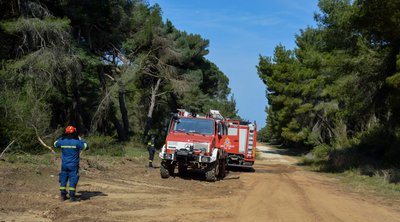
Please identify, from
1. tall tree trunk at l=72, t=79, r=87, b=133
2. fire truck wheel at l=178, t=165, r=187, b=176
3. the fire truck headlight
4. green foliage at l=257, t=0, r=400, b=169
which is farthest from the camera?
tall tree trunk at l=72, t=79, r=87, b=133

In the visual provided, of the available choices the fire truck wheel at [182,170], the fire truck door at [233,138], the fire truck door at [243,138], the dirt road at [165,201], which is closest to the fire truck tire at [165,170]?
the dirt road at [165,201]

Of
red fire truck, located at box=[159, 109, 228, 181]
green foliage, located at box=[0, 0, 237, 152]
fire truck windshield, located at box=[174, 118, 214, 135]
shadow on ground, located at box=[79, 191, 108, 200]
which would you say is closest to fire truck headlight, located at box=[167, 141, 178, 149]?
red fire truck, located at box=[159, 109, 228, 181]

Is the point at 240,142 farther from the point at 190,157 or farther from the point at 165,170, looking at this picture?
the point at 190,157

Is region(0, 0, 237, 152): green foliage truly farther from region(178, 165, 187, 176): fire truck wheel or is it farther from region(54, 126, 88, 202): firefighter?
region(54, 126, 88, 202): firefighter

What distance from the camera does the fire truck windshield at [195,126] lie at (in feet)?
56.6

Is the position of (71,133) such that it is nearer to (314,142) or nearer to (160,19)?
(160,19)

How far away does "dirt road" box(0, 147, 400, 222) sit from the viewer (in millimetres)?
9336

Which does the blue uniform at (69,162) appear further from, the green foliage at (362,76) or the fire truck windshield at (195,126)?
the green foliage at (362,76)

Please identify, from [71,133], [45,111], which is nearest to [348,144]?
[45,111]

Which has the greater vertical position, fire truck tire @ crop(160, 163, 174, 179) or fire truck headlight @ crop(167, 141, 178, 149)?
fire truck headlight @ crop(167, 141, 178, 149)

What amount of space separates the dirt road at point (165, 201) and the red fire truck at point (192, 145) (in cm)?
67

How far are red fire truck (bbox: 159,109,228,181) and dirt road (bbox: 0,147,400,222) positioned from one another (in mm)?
672

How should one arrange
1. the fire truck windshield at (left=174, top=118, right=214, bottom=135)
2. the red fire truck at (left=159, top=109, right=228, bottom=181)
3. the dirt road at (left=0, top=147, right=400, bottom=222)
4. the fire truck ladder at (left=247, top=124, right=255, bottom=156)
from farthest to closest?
the fire truck ladder at (left=247, top=124, right=255, bottom=156) < the fire truck windshield at (left=174, top=118, right=214, bottom=135) < the red fire truck at (left=159, top=109, right=228, bottom=181) < the dirt road at (left=0, top=147, right=400, bottom=222)

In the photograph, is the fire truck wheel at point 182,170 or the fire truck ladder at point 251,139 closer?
the fire truck wheel at point 182,170
